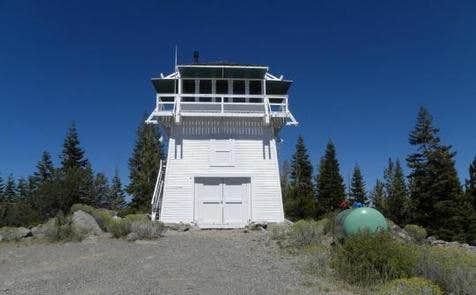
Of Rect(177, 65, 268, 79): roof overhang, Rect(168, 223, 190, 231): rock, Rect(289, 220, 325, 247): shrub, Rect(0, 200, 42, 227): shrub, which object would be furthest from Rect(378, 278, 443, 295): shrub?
Rect(0, 200, 42, 227): shrub

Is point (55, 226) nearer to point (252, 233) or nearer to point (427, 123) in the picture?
point (252, 233)

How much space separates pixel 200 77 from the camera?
2711cm

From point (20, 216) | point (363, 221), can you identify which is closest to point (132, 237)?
point (363, 221)

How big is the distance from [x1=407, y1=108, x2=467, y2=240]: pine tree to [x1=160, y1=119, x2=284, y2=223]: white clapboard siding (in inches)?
1051

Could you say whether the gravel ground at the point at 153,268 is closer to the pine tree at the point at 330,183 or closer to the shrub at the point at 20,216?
the shrub at the point at 20,216

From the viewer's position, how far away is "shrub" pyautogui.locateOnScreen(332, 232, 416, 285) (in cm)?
1085

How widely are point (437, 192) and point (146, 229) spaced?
119 feet

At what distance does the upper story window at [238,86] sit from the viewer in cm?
2736

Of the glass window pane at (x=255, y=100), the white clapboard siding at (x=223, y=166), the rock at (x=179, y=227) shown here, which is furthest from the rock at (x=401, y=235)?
the glass window pane at (x=255, y=100)

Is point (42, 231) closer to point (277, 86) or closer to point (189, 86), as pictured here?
point (189, 86)

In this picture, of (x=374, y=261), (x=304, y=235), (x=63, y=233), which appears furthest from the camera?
(x=63, y=233)

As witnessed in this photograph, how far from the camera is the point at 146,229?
19.2m

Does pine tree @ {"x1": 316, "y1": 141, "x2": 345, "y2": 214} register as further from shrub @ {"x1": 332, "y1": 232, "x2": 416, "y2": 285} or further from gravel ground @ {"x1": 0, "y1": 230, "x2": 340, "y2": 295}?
shrub @ {"x1": 332, "y1": 232, "x2": 416, "y2": 285}

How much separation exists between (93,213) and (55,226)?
11.6 ft
